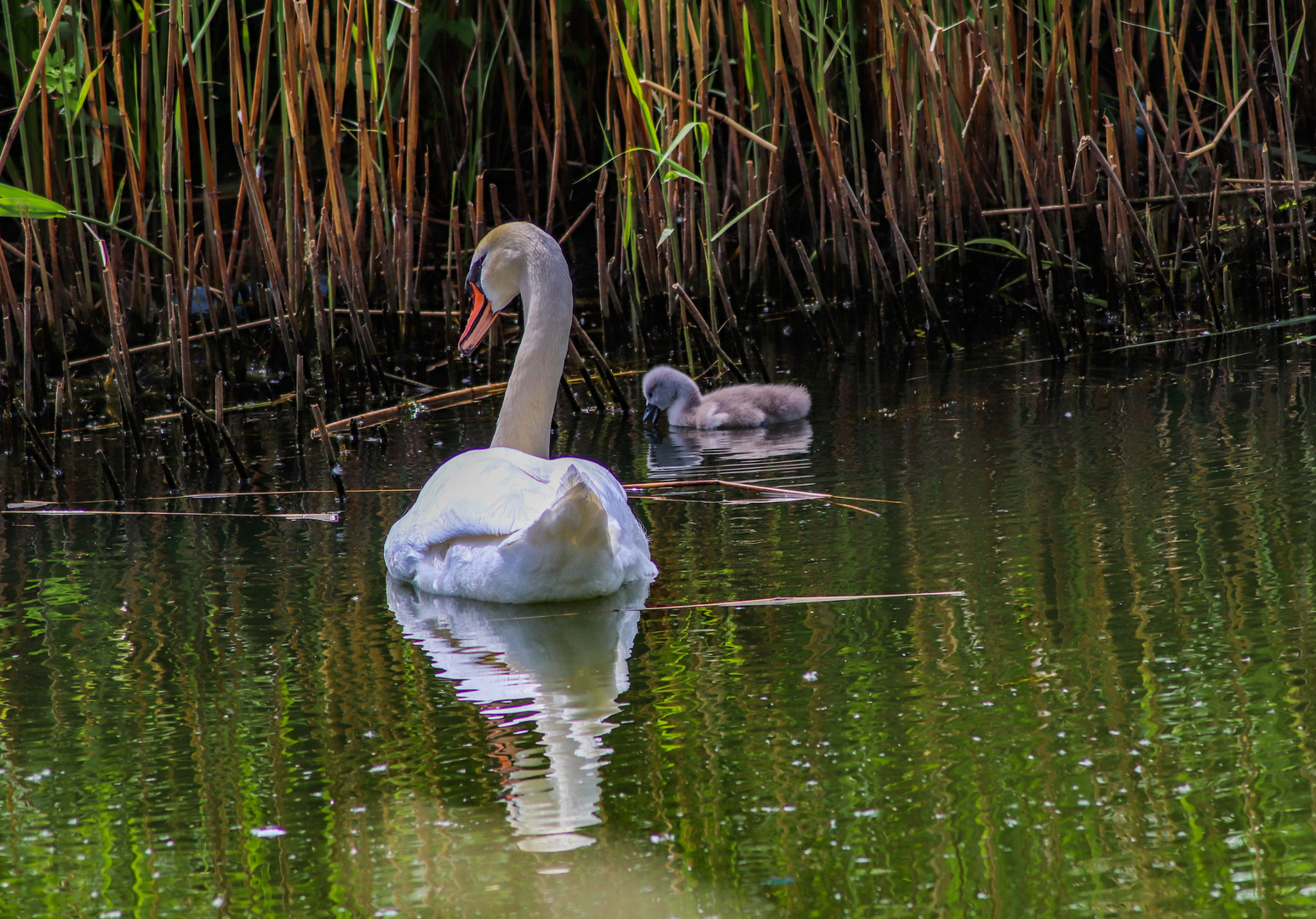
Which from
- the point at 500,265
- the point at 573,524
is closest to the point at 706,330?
the point at 500,265

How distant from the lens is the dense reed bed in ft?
21.1

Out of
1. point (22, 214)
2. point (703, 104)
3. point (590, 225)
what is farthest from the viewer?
point (590, 225)

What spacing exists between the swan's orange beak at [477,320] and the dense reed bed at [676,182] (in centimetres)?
137

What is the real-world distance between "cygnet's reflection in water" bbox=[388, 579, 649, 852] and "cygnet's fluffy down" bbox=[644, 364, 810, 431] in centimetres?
227

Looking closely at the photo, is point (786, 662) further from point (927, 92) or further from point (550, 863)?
point (927, 92)

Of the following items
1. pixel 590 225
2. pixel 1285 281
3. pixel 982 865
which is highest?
pixel 590 225

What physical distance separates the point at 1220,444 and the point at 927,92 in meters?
2.98

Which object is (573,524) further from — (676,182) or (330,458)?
(676,182)

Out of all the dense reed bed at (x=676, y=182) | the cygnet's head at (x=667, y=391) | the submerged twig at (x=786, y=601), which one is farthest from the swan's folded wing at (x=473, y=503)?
the dense reed bed at (x=676, y=182)

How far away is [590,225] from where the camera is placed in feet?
31.2

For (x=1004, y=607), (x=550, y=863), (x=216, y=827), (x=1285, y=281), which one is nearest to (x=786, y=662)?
(x=1004, y=607)

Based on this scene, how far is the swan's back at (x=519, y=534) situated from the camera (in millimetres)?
3314

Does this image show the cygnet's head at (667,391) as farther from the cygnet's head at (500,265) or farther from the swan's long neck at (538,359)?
the swan's long neck at (538,359)

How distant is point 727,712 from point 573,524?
723 mm
